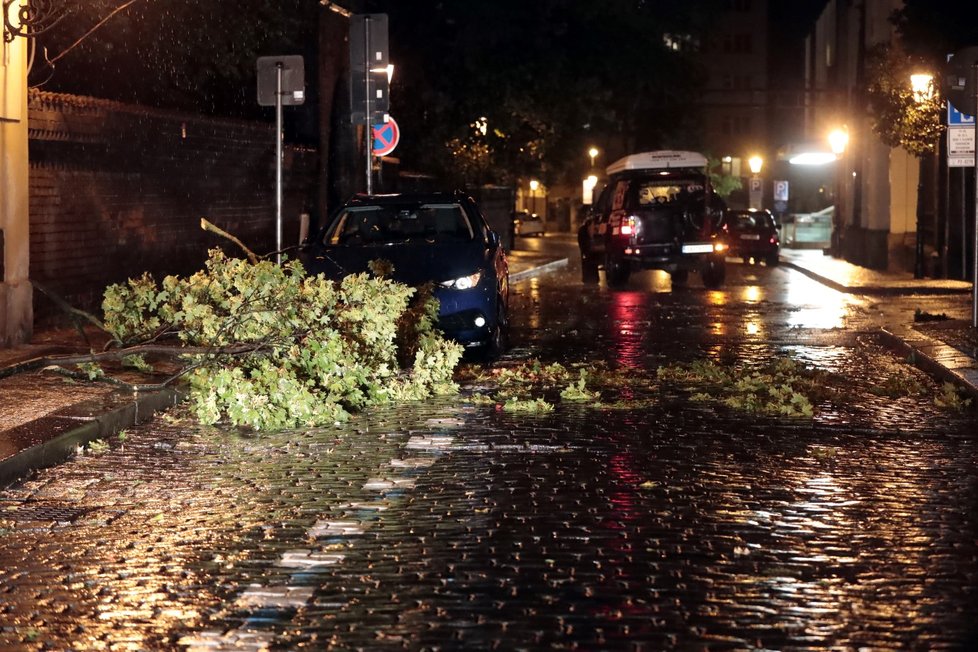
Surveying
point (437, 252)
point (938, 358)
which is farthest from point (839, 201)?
point (437, 252)

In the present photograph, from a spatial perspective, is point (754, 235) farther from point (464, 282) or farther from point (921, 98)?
point (464, 282)

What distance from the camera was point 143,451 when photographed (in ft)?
34.0

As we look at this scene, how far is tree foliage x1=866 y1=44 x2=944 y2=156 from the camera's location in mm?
28141

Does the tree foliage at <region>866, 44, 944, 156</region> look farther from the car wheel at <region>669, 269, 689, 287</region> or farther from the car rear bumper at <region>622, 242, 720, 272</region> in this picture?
the car wheel at <region>669, 269, 689, 287</region>

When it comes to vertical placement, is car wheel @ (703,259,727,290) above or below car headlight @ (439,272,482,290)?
below

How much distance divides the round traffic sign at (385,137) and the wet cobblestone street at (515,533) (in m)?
12.7

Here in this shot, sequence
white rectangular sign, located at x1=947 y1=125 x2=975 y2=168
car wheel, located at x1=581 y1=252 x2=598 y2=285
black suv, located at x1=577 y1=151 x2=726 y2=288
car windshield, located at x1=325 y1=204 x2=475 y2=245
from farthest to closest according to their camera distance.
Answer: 1. car wheel, located at x1=581 y1=252 x2=598 y2=285
2. black suv, located at x1=577 y1=151 x2=726 y2=288
3. white rectangular sign, located at x1=947 y1=125 x2=975 y2=168
4. car windshield, located at x1=325 y1=204 x2=475 y2=245

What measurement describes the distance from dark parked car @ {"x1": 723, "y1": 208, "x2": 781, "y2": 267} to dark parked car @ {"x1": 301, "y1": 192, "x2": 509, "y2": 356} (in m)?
25.1

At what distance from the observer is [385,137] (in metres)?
25.3

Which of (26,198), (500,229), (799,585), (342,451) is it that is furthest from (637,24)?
(799,585)

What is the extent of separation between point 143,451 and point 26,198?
564 centimetres

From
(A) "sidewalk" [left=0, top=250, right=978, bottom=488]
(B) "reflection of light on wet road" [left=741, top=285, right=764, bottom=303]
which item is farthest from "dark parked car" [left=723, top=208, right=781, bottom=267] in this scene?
(A) "sidewalk" [left=0, top=250, right=978, bottom=488]

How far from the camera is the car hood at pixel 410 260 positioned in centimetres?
1518

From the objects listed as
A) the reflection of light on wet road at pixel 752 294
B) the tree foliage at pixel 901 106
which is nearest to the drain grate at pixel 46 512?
the reflection of light on wet road at pixel 752 294
